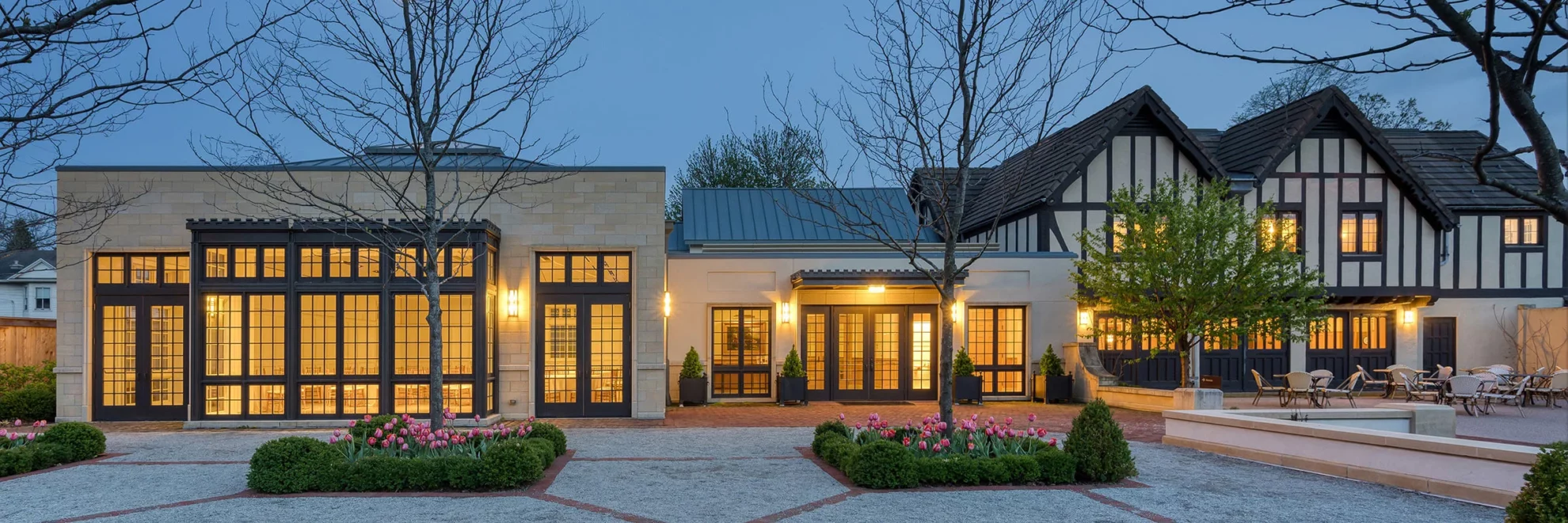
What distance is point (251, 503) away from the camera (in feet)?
26.6

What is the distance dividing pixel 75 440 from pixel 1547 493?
46.5 ft

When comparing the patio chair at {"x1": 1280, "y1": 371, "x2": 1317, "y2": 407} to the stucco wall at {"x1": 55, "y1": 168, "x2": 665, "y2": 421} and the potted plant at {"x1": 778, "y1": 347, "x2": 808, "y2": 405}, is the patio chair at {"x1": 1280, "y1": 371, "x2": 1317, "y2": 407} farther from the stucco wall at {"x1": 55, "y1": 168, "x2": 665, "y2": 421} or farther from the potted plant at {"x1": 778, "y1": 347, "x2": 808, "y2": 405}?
the stucco wall at {"x1": 55, "y1": 168, "x2": 665, "y2": 421}

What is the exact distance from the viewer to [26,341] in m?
17.6

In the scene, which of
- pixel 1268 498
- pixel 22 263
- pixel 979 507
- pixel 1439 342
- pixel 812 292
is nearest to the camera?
pixel 979 507

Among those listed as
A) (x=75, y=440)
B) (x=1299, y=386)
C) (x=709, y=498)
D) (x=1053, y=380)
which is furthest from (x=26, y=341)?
(x=1299, y=386)

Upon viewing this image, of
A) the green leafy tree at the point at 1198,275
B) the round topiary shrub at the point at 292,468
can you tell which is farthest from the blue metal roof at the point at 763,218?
the round topiary shrub at the point at 292,468

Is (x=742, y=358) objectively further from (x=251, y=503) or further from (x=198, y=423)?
(x=251, y=503)

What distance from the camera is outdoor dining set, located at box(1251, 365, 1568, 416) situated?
16.2 meters

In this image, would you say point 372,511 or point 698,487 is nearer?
point 372,511

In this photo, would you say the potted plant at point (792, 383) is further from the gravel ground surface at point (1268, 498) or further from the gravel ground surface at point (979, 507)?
the gravel ground surface at point (979, 507)

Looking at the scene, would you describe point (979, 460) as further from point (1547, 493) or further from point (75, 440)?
point (75, 440)

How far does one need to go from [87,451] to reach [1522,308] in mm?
29186

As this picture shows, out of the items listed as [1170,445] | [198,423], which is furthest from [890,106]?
[198,423]

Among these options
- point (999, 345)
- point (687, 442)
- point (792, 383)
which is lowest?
point (687, 442)
